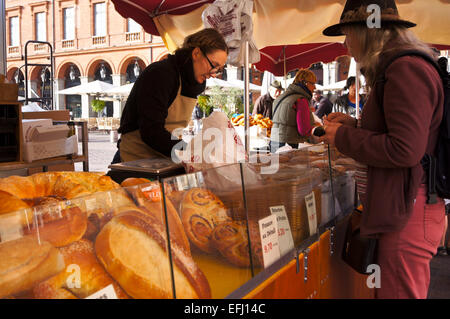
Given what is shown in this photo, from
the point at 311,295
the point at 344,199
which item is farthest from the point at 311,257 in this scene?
the point at 344,199

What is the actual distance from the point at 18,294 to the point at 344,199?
5.73 feet

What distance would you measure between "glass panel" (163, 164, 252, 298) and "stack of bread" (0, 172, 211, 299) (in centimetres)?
2

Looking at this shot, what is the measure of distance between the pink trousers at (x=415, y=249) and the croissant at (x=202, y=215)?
0.64 m

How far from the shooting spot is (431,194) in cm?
139

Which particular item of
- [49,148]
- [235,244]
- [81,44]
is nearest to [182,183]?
[235,244]

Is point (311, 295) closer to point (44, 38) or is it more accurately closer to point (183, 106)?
point (183, 106)

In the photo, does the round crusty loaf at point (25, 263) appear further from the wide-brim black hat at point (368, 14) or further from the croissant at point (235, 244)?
the wide-brim black hat at point (368, 14)

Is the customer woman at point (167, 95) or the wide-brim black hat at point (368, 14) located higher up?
the wide-brim black hat at point (368, 14)

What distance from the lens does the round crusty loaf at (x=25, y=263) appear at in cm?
72

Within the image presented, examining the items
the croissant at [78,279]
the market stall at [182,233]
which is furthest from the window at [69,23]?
the croissant at [78,279]

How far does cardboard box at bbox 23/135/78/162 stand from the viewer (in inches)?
118

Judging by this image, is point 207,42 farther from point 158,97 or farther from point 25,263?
point 25,263

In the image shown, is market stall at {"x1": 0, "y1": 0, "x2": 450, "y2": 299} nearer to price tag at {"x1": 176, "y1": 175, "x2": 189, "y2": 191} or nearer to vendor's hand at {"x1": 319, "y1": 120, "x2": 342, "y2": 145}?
price tag at {"x1": 176, "y1": 175, "x2": 189, "y2": 191}

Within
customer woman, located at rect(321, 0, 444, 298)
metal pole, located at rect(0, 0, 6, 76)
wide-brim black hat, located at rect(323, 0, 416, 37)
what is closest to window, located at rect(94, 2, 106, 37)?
metal pole, located at rect(0, 0, 6, 76)
